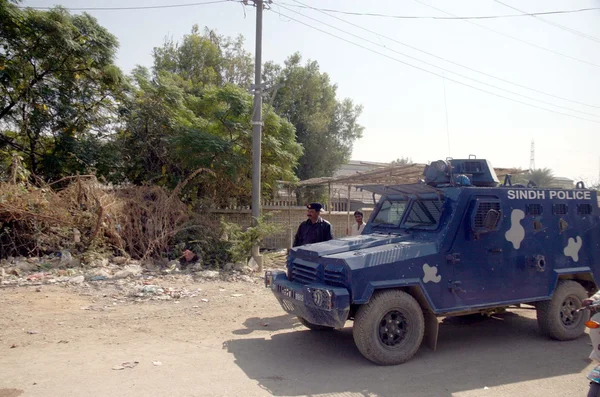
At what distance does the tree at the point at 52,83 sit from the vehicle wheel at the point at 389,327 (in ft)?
35.2

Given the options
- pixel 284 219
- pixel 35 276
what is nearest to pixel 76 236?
pixel 35 276

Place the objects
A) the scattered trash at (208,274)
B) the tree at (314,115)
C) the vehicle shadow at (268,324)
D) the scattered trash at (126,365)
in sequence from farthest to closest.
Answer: the tree at (314,115) < the scattered trash at (208,274) < the vehicle shadow at (268,324) < the scattered trash at (126,365)

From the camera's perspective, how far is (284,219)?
16109 mm

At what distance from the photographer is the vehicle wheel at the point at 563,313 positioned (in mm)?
6598

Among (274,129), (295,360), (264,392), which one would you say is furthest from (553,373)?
(274,129)

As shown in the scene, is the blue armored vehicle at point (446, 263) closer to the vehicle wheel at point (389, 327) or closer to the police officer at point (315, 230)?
the vehicle wheel at point (389, 327)

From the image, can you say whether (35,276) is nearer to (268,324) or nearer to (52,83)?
(268,324)

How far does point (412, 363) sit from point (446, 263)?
126 centimetres

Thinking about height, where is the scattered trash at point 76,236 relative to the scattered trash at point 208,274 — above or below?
above

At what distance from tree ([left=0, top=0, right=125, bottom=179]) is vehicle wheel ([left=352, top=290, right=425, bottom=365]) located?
1073 cm

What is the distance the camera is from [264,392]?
15.7 ft

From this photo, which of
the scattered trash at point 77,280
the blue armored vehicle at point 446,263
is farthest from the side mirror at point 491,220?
the scattered trash at point 77,280

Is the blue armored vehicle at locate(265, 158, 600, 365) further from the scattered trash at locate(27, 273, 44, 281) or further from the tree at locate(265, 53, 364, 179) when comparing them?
the tree at locate(265, 53, 364, 179)

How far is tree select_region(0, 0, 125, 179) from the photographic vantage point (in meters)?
12.8
